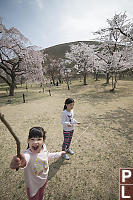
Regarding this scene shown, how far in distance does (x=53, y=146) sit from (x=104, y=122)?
12.4 feet

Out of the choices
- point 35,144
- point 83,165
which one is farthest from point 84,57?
point 35,144

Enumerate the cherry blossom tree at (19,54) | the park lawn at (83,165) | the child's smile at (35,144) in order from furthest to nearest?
the cherry blossom tree at (19,54) → the park lawn at (83,165) → the child's smile at (35,144)

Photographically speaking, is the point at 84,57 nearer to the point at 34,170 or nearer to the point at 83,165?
the point at 83,165

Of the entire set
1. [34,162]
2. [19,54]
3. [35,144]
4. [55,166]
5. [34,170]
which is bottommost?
[55,166]

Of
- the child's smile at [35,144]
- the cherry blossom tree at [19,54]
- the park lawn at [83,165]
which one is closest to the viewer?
the child's smile at [35,144]

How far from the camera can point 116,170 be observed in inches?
118

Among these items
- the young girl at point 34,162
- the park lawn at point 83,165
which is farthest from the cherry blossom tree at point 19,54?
the young girl at point 34,162

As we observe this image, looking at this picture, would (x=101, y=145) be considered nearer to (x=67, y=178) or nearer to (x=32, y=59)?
(x=67, y=178)

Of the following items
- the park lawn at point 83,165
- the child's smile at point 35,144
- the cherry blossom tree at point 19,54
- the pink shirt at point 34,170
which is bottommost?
the park lawn at point 83,165

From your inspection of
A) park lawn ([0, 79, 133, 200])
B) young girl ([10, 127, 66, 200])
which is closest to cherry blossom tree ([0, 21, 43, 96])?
park lawn ([0, 79, 133, 200])

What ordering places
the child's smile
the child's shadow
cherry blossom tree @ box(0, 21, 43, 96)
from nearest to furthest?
the child's smile < the child's shadow < cherry blossom tree @ box(0, 21, 43, 96)

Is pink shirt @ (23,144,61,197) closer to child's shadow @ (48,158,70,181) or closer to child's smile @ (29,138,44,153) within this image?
child's smile @ (29,138,44,153)

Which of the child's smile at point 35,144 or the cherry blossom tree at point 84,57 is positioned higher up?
the cherry blossom tree at point 84,57

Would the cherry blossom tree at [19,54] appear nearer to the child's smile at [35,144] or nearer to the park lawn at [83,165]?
the park lawn at [83,165]
